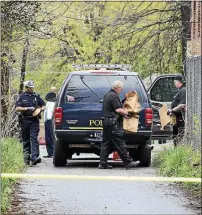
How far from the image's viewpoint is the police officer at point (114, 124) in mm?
14023

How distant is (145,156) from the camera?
15117mm

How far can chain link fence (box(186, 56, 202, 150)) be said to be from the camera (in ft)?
42.2

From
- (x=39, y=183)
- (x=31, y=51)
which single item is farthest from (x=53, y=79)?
(x=39, y=183)

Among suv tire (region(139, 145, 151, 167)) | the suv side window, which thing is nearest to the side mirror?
the suv side window

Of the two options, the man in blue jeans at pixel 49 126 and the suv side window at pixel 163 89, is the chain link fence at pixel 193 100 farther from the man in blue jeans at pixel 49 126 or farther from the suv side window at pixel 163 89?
the suv side window at pixel 163 89

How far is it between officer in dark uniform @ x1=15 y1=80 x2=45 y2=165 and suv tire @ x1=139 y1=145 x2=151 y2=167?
205cm

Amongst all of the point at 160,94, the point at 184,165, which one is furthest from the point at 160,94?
the point at 184,165

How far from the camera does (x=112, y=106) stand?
1402 centimetres

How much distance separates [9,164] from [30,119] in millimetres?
3133

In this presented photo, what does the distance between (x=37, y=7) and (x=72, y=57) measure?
17.6 m

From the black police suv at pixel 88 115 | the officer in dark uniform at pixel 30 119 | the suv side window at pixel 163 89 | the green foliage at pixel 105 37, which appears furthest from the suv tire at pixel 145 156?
the suv side window at pixel 163 89

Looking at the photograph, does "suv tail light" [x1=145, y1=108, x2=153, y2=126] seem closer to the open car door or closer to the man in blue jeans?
the man in blue jeans

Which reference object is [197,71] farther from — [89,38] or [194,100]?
[89,38]

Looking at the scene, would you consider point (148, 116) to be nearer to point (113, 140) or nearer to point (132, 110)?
point (132, 110)
